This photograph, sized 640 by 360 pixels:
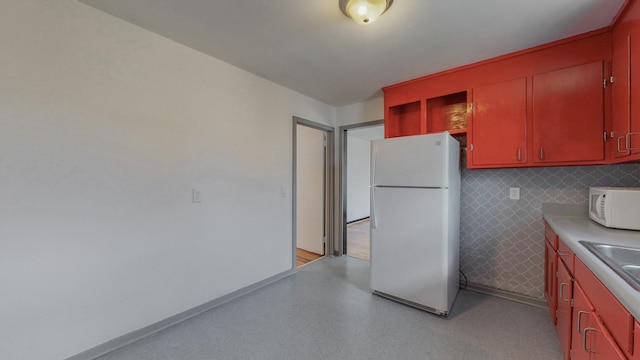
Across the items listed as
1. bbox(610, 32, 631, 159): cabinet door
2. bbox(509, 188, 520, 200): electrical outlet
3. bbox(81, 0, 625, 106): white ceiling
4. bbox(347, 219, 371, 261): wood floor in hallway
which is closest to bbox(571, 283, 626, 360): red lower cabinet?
bbox(610, 32, 631, 159): cabinet door

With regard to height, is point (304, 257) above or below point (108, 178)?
below

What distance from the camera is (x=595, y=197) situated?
74.9 inches

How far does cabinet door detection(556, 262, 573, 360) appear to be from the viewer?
145cm

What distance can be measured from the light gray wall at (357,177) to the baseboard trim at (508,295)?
395cm

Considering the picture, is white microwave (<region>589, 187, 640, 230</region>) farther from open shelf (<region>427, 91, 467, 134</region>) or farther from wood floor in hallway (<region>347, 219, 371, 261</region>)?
wood floor in hallway (<region>347, 219, 371, 261</region>)

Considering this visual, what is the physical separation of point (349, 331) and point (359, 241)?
9.57 ft

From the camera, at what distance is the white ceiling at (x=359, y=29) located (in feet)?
5.44

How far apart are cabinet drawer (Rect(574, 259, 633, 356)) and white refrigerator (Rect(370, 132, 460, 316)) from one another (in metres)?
1.02

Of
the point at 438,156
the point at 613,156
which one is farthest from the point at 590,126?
the point at 438,156

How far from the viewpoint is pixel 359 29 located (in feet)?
6.25

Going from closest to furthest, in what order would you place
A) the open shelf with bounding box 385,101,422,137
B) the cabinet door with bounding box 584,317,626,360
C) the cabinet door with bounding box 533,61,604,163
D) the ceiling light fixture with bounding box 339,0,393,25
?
1. the cabinet door with bounding box 584,317,626,360
2. the ceiling light fixture with bounding box 339,0,393,25
3. the cabinet door with bounding box 533,61,604,163
4. the open shelf with bounding box 385,101,422,137

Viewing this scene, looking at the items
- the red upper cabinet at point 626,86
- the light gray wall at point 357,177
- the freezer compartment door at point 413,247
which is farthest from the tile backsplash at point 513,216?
the light gray wall at point 357,177

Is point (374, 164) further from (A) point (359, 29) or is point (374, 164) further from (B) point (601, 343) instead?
(B) point (601, 343)

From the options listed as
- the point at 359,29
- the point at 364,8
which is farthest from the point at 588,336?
the point at 359,29
